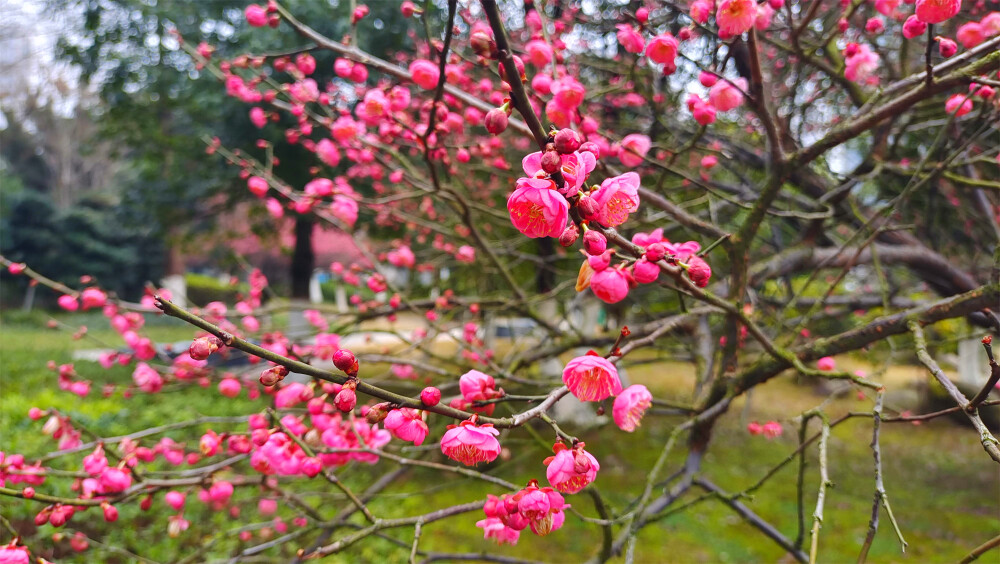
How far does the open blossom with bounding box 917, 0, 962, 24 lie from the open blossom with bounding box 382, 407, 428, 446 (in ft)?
4.37

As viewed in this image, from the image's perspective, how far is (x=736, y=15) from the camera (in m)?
1.22

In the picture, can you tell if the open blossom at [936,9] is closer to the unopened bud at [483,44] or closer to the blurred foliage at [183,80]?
the unopened bud at [483,44]

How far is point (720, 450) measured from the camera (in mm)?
5836

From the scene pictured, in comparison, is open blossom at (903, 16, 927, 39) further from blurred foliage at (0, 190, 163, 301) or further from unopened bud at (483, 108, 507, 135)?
blurred foliage at (0, 190, 163, 301)

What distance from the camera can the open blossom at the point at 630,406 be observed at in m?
1.03

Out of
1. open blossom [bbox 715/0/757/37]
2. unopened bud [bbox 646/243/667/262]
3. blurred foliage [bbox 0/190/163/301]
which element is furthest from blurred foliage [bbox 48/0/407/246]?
blurred foliage [bbox 0/190/163/301]

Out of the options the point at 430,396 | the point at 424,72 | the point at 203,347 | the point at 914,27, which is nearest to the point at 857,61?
the point at 914,27

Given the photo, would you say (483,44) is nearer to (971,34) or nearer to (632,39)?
(632,39)

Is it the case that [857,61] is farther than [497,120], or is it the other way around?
[857,61]

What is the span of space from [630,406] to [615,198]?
0.43 m

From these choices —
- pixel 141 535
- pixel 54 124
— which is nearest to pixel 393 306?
pixel 141 535

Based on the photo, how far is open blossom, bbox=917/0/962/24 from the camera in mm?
1120

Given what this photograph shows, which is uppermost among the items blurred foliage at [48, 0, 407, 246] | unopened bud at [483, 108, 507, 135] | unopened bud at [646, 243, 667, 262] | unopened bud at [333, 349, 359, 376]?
blurred foliage at [48, 0, 407, 246]

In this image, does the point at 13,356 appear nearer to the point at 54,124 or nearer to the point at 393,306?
the point at 393,306
